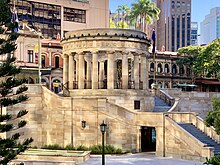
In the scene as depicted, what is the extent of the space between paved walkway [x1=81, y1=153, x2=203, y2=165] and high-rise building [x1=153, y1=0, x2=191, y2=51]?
403ft

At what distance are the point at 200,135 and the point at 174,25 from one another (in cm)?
12869

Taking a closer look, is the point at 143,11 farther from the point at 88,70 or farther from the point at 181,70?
the point at 88,70

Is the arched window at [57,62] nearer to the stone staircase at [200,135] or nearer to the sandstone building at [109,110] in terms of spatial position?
the sandstone building at [109,110]

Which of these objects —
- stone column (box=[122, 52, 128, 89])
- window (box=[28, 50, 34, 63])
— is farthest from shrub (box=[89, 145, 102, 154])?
window (box=[28, 50, 34, 63])

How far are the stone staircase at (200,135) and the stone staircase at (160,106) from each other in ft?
21.6

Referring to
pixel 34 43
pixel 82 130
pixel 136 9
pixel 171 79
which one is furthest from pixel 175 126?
pixel 136 9

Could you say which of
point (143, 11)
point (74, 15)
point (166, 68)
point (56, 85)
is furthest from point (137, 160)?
point (74, 15)

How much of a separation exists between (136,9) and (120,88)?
43.7m

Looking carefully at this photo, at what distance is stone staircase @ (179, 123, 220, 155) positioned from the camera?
25.5 meters

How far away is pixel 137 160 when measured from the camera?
82.1 ft

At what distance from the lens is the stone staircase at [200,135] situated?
83.6 ft

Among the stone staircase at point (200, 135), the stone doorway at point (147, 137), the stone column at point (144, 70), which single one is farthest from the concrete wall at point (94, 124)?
the stone column at point (144, 70)

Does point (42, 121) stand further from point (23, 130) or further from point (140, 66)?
point (140, 66)

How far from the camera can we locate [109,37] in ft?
106
